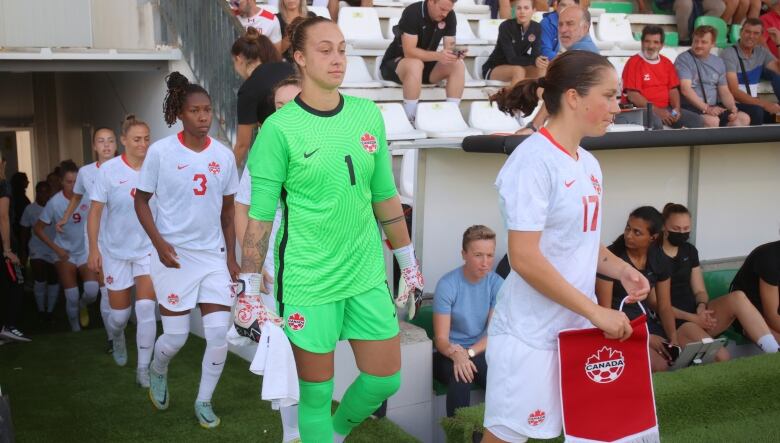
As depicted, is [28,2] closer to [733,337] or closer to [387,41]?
[387,41]

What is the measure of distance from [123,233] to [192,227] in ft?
5.31

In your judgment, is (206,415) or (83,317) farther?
(83,317)

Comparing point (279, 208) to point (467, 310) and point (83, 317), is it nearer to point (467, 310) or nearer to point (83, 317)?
point (467, 310)

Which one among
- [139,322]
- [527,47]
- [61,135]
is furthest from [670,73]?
[61,135]

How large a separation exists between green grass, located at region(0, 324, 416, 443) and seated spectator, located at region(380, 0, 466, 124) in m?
2.88

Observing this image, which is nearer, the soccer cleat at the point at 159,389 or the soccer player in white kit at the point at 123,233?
the soccer cleat at the point at 159,389

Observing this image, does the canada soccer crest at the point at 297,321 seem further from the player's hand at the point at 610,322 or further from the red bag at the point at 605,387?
the player's hand at the point at 610,322

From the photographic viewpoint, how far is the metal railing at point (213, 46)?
23.6 feet

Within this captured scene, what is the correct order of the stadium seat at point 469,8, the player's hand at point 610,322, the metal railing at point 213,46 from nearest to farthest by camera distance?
the player's hand at point 610,322
the metal railing at point 213,46
the stadium seat at point 469,8

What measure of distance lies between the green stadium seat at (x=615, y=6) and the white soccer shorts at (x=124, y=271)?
842 cm

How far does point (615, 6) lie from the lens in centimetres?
1330

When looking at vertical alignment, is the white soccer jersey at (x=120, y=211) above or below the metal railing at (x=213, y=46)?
below

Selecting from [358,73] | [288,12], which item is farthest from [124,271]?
[358,73]

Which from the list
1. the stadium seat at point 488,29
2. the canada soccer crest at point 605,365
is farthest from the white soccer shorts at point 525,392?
the stadium seat at point 488,29
